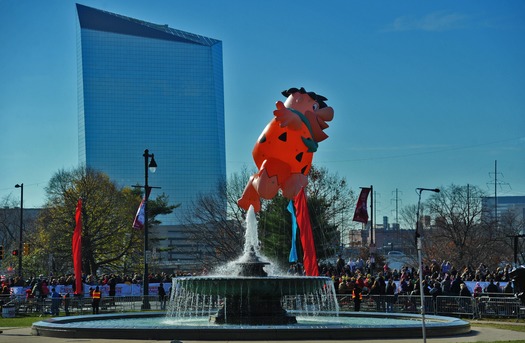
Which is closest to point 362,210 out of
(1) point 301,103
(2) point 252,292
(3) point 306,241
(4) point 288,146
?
(3) point 306,241

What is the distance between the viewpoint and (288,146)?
1292 inches

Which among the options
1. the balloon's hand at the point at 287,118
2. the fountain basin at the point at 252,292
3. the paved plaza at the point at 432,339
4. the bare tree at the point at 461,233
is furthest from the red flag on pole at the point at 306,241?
the bare tree at the point at 461,233

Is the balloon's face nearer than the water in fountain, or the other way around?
the water in fountain

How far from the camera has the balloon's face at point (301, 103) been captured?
111ft

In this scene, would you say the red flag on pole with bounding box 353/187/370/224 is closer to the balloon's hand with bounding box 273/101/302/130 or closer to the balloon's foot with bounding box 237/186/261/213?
the balloon's foot with bounding box 237/186/261/213

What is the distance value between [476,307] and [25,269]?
6301 centimetres

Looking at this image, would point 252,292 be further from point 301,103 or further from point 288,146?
point 301,103

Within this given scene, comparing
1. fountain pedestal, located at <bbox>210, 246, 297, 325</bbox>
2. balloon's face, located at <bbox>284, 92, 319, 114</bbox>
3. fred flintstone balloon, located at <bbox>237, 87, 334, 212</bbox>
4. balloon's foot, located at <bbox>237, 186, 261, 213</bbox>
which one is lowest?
fountain pedestal, located at <bbox>210, 246, 297, 325</bbox>

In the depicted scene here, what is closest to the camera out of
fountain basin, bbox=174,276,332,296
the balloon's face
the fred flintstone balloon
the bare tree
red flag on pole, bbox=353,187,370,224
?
fountain basin, bbox=174,276,332,296

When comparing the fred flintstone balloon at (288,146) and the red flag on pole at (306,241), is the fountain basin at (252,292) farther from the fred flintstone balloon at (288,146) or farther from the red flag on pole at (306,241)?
the red flag on pole at (306,241)

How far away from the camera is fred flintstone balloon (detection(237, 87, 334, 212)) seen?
107 feet

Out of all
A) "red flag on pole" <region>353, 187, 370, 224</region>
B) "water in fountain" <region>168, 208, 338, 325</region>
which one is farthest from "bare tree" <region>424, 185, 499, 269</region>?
"water in fountain" <region>168, 208, 338, 325</region>

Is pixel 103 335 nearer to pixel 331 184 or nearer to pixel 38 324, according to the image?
pixel 38 324

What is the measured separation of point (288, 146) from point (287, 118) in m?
1.25
